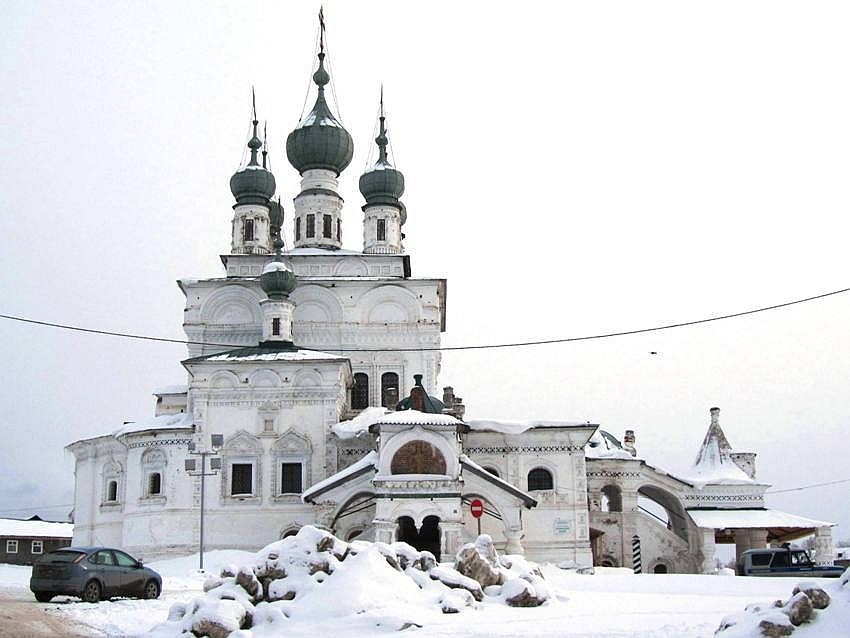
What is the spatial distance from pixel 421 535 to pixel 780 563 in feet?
33.1

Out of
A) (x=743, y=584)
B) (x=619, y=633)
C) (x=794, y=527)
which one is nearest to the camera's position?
(x=619, y=633)

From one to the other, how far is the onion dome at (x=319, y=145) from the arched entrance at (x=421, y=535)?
49.1ft

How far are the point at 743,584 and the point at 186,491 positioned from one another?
671 inches

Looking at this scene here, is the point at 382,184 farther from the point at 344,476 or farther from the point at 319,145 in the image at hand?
the point at 344,476

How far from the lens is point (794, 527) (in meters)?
31.8

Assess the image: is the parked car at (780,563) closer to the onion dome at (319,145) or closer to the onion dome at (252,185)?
the onion dome at (319,145)

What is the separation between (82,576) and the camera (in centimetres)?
1503

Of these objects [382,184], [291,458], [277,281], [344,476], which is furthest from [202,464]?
[382,184]

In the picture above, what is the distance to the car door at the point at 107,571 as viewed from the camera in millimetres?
15328

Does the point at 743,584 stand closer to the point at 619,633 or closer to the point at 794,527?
the point at 619,633

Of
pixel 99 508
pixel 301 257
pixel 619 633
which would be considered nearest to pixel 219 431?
pixel 99 508

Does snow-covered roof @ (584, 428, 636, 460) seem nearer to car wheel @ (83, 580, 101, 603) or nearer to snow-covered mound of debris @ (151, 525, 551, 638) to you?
snow-covered mound of debris @ (151, 525, 551, 638)

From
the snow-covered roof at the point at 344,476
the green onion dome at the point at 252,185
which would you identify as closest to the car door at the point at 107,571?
the snow-covered roof at the point at 344,476

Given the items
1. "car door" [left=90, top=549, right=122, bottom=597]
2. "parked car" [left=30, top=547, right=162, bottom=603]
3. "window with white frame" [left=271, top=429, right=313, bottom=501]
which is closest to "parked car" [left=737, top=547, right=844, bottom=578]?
"parked car" [left=30, top=547, right=162, bottom=603]
